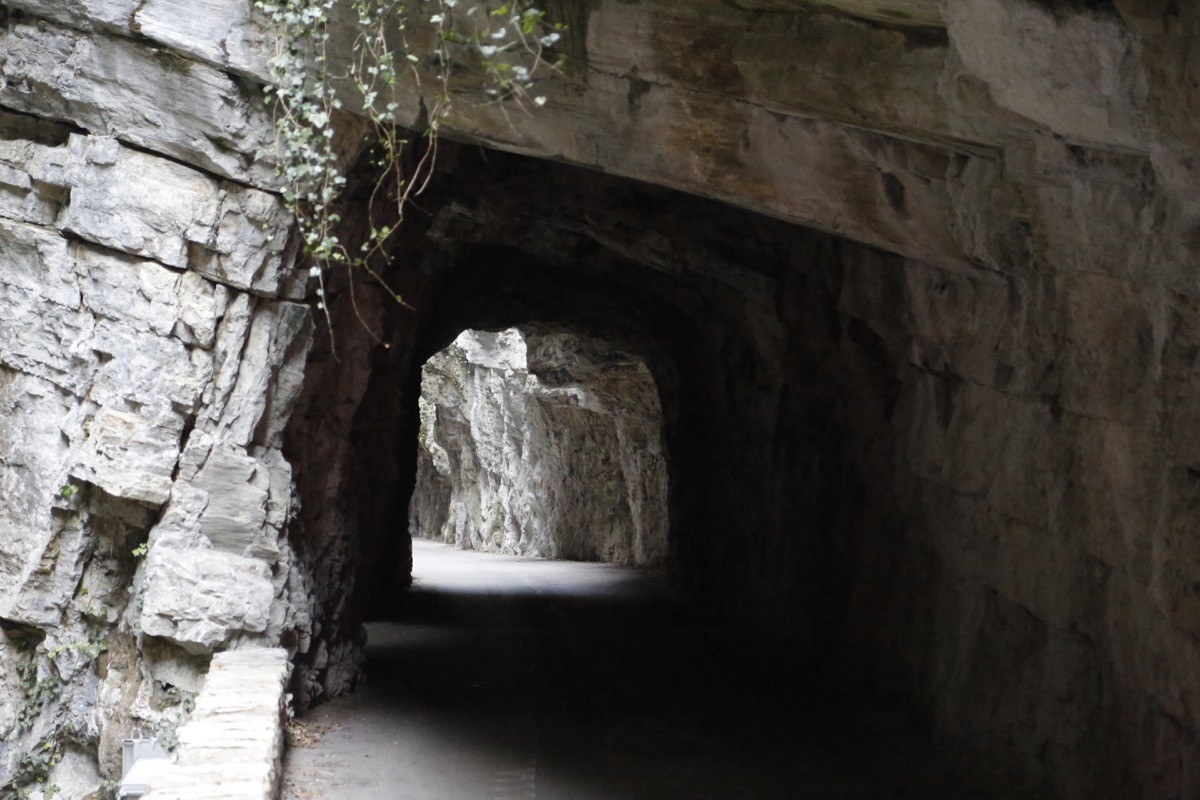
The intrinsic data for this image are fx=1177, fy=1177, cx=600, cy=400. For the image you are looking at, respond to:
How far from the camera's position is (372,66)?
7.11m

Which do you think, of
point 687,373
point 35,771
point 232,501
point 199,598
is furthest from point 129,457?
point 687,373

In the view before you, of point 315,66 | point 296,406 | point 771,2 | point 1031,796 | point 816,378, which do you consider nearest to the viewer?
point 771,2

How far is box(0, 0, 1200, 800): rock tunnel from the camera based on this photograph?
17.6 ft

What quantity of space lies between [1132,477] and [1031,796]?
86.5 inches

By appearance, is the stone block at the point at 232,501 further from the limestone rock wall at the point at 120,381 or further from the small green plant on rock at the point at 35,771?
the small green plant on rock at the point at 35,771

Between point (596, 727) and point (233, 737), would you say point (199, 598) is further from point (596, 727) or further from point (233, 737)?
point (596, 727)

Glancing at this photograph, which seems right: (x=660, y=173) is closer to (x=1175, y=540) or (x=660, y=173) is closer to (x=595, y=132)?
(x=595, y=132)

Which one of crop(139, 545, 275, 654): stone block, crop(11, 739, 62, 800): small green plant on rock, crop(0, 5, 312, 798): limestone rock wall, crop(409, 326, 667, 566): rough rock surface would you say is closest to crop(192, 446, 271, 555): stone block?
crop(0, 5, 312, 798): limestone rock wall

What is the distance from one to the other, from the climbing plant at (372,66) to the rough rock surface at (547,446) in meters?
13.1

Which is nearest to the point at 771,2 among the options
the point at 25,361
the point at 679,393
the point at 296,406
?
the point at 296,406

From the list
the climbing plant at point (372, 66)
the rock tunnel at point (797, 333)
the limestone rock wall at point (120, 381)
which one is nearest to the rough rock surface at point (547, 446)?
the rock tunnel at point (797, 333)

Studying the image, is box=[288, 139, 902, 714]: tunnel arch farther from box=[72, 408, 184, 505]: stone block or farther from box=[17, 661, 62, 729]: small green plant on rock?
box=[17, 661, 62, 729]: small green plant on rock

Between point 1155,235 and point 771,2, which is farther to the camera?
point 771,2

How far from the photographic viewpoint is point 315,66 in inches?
298
